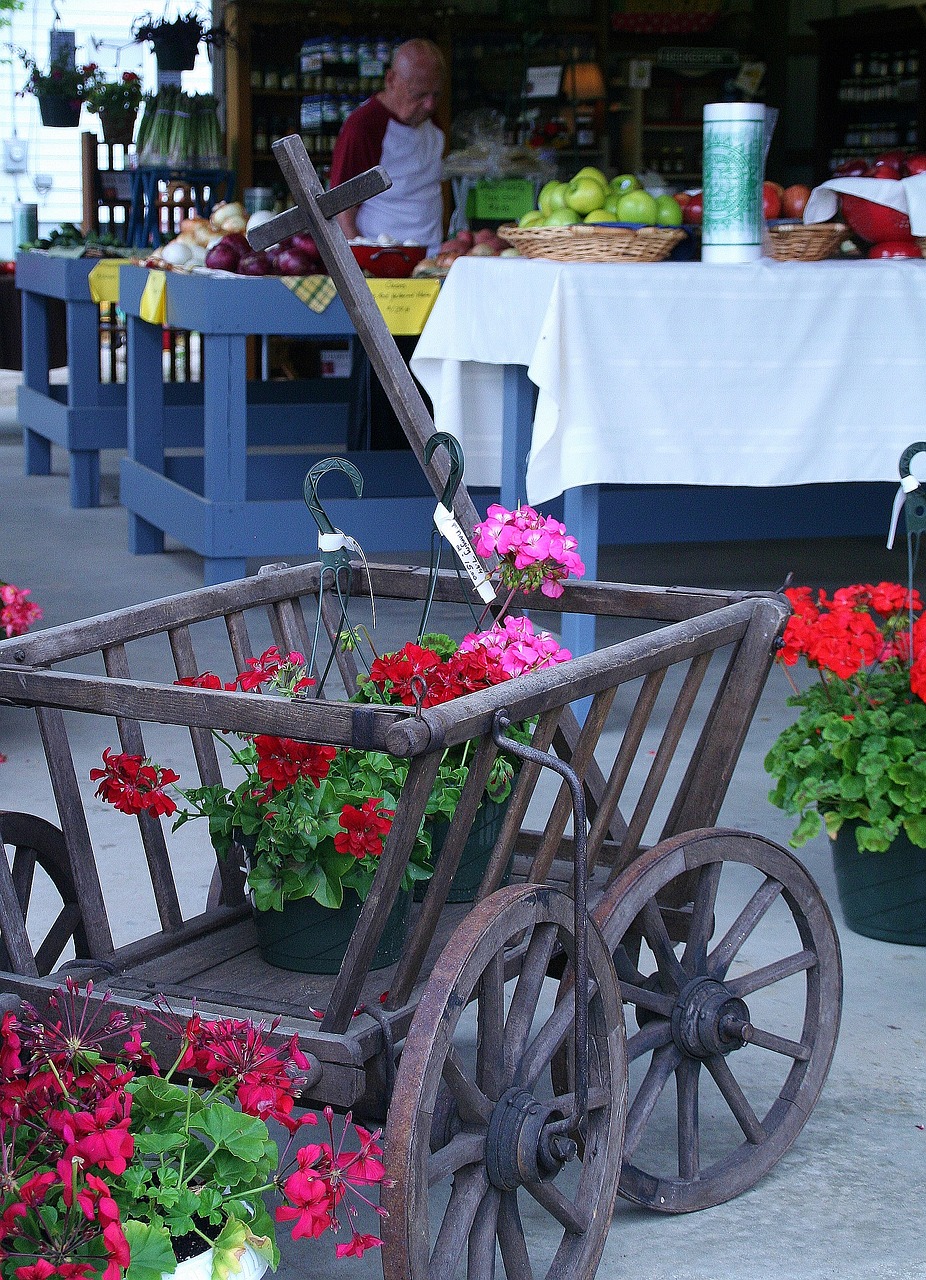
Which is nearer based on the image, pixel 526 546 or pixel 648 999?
pixel 648 999

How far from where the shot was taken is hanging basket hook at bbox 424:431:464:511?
2.10m

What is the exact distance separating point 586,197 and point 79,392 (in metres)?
3.79

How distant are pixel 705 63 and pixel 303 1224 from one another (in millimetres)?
10607

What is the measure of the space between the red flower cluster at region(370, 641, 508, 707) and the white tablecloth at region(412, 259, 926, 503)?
1.55 meters

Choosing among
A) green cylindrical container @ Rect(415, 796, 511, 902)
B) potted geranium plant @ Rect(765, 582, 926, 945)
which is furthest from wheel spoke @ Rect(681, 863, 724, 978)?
potted geranium plant @ Rect(765, 582, 926, 945)

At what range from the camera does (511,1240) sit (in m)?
1.67

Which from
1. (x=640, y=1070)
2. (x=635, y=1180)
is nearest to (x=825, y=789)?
(x=640, y=1070)

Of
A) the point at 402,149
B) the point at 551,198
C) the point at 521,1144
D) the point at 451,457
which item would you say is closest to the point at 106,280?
the point at 402,149

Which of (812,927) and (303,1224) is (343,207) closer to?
(812,927)

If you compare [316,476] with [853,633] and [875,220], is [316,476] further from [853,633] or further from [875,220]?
[875,220]

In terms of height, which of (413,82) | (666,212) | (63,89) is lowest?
(666,212)

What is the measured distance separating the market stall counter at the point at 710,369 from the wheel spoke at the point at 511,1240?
2097mm

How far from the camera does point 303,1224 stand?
4.66 ft

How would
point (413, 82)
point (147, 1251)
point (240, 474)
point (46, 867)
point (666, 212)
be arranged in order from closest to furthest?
point (147, 1251) < point (46, 867) < point (666, 212) < point (240, 474) < point (413, 82)
